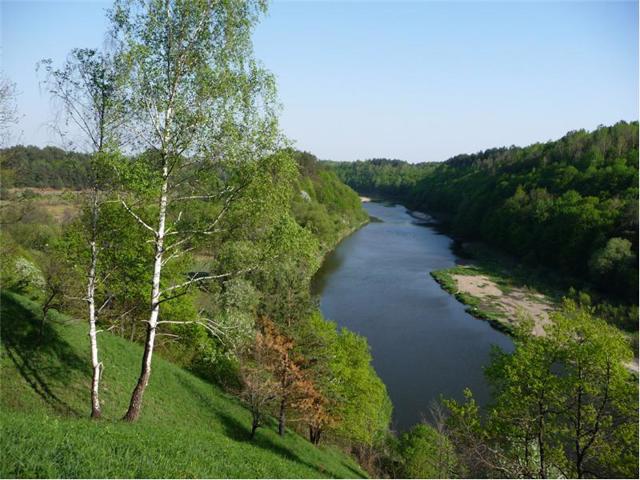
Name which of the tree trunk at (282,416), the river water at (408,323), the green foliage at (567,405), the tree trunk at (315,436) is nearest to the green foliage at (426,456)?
the river water at (408,323)

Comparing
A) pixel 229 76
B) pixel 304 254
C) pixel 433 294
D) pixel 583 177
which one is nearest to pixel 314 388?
pixel 304 254

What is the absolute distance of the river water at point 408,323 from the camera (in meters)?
30.6

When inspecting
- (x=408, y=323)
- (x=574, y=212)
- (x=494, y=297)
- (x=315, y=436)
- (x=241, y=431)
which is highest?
(x=574, y=212)

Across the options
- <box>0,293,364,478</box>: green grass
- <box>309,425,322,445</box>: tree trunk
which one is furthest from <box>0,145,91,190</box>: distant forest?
<box>309,425,322,445</box>: tree trunk

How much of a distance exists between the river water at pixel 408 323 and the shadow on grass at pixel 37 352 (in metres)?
19.7

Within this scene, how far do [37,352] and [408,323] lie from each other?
33.9 m

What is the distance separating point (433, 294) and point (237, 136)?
46.4 meters

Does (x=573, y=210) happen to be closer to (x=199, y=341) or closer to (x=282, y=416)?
(x=282, y=416)

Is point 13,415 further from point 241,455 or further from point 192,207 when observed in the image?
point 192,207

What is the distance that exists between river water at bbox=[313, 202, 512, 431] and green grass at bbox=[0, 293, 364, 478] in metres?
10.2

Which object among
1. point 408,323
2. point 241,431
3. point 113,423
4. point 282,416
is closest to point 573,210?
point 408,323

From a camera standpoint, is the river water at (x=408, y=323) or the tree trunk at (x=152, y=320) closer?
the tree trunk at (x=152, y=320)

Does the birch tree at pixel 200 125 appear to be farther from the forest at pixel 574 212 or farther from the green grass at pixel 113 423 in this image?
the forest at pixel 574 212

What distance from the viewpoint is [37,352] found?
14008mm
